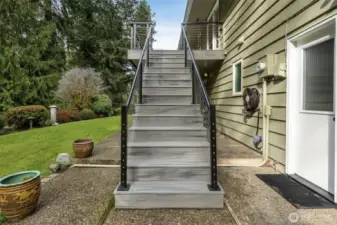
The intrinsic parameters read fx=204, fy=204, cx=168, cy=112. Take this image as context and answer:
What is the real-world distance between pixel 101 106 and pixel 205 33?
7.66m

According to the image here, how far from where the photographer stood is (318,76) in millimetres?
2568

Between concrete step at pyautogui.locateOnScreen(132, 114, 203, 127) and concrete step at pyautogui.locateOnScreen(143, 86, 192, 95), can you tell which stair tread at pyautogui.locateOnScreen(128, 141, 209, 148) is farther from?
concrete step at pyautogui.locateOnScreen(143, 86, 192, 95)

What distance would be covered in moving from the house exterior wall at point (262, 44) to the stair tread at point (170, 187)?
5.18 feet

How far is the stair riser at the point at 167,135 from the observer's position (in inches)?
124

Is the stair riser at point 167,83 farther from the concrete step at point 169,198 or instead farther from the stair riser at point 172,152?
the concrete step at point 169,198

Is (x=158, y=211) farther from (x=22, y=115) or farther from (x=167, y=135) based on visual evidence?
(x=22, y=115)

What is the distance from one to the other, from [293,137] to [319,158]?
1.56 ft

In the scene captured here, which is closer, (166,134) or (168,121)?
(166,134)

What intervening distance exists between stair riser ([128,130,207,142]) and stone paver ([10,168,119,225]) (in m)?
0.66

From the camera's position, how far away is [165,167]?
2.52 m

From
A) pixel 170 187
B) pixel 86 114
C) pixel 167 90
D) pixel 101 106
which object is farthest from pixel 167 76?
pixel 101 106

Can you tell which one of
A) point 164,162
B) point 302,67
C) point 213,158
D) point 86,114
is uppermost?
point 302,67

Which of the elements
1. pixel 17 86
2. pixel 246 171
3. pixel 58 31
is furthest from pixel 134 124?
pixel 58 31

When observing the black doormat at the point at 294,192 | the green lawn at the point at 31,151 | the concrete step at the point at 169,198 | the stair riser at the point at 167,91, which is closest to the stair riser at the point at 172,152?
the concrete step at the point at 169,198
